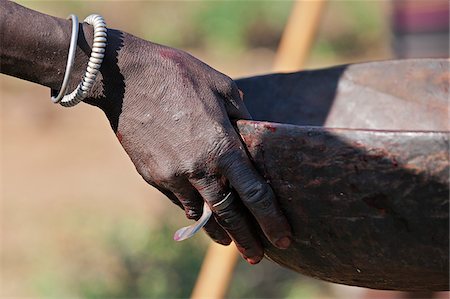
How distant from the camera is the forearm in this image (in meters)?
1.70

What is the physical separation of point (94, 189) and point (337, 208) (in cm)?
475

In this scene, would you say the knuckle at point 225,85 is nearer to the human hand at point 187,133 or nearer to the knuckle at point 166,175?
the human hand at point 187,133

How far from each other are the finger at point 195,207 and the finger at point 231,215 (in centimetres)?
4

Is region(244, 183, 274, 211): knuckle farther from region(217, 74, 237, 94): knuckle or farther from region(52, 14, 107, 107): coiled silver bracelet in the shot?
region(52, 14, 107, 107): coiled silver bracelet

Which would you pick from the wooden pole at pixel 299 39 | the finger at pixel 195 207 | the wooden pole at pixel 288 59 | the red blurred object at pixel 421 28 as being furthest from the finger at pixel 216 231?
the red blurred object at pixel 421 28

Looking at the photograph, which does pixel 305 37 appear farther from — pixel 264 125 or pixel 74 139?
pixel 74 139

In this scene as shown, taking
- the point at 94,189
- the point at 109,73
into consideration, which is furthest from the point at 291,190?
the point at 94,189

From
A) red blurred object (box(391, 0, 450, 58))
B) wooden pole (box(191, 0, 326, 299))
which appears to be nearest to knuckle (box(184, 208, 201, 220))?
wooden pole (box(191, 0, 326, 299))

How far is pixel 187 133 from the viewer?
1642 mm

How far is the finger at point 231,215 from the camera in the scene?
164 centimetres

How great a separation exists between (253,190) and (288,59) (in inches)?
65.0

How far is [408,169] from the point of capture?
149 cm

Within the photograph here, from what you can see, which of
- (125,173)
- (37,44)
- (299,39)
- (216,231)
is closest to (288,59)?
(299,39)

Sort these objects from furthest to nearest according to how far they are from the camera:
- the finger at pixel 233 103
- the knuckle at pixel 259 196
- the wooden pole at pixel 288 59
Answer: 1. the wooden pole at pixel 288 59
2. the finger at pixel 233 103
3. the knuckle at pixel 259 196
